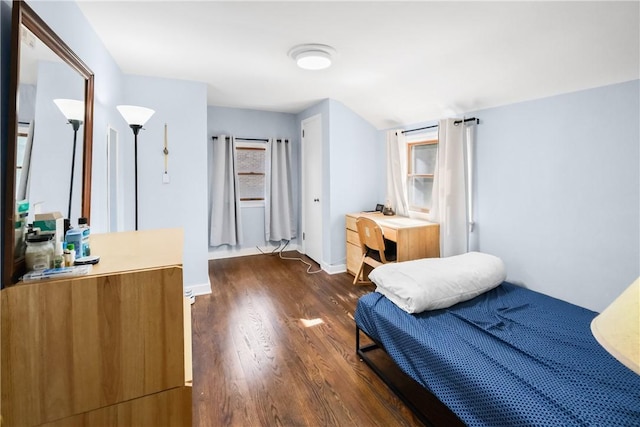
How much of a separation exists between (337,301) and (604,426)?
7.56 feet

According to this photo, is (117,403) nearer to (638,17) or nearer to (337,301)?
(337,301)

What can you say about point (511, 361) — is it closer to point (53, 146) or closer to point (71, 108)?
point (53, 146)

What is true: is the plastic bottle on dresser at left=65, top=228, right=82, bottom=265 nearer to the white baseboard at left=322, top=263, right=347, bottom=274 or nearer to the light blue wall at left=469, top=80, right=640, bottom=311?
the light blue wall at left=469, top=80, right=640, bottom=311

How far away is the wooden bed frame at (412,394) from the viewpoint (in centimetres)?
168

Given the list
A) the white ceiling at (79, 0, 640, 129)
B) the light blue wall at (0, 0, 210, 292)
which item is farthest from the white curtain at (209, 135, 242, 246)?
the white ceiling at (79, 0, 640, 129)

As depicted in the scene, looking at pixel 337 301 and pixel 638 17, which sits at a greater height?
pixel 638 17

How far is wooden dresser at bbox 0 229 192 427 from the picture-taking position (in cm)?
89

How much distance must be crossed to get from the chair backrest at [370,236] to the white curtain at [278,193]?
1971mm

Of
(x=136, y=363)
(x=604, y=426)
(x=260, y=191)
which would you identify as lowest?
(x=604, y=426)

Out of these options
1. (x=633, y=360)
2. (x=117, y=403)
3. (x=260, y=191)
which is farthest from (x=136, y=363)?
(x=260, y=191)

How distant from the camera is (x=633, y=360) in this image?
1.64 feet

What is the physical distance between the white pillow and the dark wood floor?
0.57m

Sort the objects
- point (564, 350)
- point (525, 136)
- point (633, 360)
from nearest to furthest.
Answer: point (633, 360)
point (564, 350)
point (525, 136)

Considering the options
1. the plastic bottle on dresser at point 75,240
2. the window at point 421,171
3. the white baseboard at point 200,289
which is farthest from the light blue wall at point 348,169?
the plastic bottle on dresser at point 75,240
